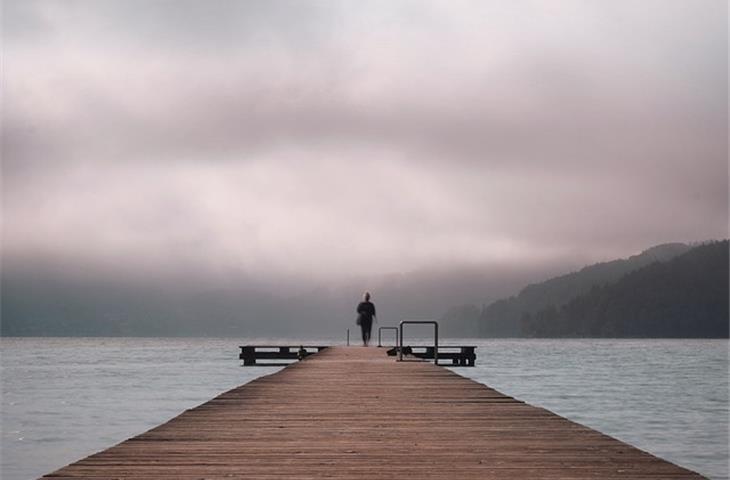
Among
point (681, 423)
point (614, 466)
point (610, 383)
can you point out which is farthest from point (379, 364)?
point (610, 383)

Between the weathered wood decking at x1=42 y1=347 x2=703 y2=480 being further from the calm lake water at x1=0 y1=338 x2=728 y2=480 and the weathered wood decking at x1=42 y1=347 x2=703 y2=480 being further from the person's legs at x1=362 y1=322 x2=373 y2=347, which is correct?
the person's legs at x1=362 y1=322 x2=373 y2=347

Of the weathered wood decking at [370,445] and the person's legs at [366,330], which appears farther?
the person's legs at [366,330]

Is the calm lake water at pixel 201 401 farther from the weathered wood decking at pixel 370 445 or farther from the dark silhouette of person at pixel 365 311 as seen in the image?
the weathered wood decking at pixel 370 445

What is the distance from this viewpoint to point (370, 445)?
26.7 ft

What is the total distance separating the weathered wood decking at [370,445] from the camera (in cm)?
665

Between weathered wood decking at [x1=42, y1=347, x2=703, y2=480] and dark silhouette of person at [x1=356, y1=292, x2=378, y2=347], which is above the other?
dark silhouette of person at [x1=356, y1=292, x2=378, y2=347]

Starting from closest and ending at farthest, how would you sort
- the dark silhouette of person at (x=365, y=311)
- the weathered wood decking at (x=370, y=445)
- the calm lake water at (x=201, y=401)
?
the weathered wood decking at (x=370, y=445)
the calm lake water at (x=201, y=401)
the dark silhouette of person at (x=365, y=311)

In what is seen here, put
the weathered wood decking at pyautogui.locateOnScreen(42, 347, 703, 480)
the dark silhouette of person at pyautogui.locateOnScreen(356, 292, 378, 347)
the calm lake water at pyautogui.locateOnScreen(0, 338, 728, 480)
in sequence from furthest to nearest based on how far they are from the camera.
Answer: the dark silhouette of person at pyautogui.locateOnScreen(356, 292, 378, 347), the calm lake water at pyautogui.locateOnScreen(0, 338, 728, 480), the weathered wood decking at pyautogui.locateOnScreen(42, 347, 703, 480)

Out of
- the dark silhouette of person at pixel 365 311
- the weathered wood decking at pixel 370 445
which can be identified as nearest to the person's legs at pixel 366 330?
the dark silhouette of person at pixel 365 311

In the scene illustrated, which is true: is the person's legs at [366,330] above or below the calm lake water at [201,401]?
above

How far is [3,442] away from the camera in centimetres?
2656

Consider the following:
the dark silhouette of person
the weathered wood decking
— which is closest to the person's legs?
the dark silhouette of person

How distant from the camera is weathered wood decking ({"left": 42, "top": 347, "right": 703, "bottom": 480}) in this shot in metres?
6.65

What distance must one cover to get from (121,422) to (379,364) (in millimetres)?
11707
